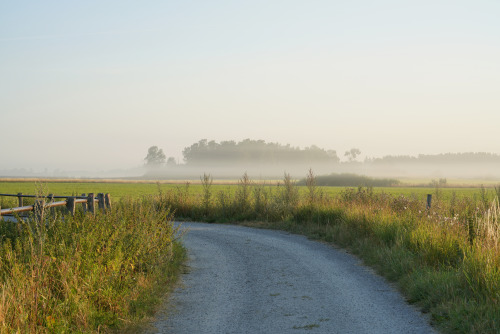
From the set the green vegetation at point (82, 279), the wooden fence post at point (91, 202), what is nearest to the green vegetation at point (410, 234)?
the wooden fence post at point (91, 202)

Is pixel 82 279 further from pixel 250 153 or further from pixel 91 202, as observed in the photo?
pixel 250 153

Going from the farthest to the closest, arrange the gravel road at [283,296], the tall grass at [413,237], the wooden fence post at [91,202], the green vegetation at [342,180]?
the green vegetation at [342,180], the wooden fence post at [91,202], the tall grass at [413,237], the gravel road at [283,296]

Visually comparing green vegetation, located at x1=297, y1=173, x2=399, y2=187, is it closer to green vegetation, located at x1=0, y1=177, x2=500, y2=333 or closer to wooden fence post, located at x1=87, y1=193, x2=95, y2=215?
green vegetation, located at x1=0, y1=177, x2=500, y2=333

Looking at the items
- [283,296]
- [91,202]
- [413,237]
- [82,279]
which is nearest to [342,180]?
[413,237]

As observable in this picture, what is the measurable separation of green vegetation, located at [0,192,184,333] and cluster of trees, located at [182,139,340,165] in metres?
170

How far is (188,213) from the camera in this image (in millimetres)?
24359

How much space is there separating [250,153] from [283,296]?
573 feet

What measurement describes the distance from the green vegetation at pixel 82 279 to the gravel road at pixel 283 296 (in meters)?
0.64

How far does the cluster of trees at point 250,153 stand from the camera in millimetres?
180625

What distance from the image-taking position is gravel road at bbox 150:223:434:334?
23.9 ft

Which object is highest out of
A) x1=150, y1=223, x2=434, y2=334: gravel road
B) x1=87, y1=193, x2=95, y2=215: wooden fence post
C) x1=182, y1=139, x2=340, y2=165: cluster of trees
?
x1=182, y1=139, x2=340, y2=165: cluster of trees

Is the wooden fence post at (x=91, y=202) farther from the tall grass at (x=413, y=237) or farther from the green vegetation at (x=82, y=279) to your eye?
the tall grass at (x=413, y=237)

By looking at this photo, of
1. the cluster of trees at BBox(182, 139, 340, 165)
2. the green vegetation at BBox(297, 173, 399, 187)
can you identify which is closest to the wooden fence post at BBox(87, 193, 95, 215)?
the green vegetation at BBox(297, 173, 399, 187)

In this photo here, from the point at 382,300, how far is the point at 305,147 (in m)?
178
